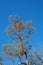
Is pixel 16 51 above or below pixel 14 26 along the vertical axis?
below

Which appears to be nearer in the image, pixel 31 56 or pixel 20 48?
pixel 20 48

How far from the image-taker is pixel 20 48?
2712 cm

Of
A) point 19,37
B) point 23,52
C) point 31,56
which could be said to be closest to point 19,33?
point 19,37

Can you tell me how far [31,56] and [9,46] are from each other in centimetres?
372

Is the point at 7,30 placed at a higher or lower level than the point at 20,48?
higher

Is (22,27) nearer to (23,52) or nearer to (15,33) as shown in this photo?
(15,33)

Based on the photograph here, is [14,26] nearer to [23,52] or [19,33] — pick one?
[19,33]

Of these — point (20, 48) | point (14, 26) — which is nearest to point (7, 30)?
point (14, 26)

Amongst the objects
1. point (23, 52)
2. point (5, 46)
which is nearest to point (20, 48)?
point (23, 52)

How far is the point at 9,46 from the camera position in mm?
28609

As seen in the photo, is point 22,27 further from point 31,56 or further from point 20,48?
point 31,56

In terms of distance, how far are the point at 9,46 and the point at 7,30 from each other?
8.06ft

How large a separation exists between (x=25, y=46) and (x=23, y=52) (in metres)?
0.82

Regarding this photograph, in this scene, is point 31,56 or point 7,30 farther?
point 31,56
